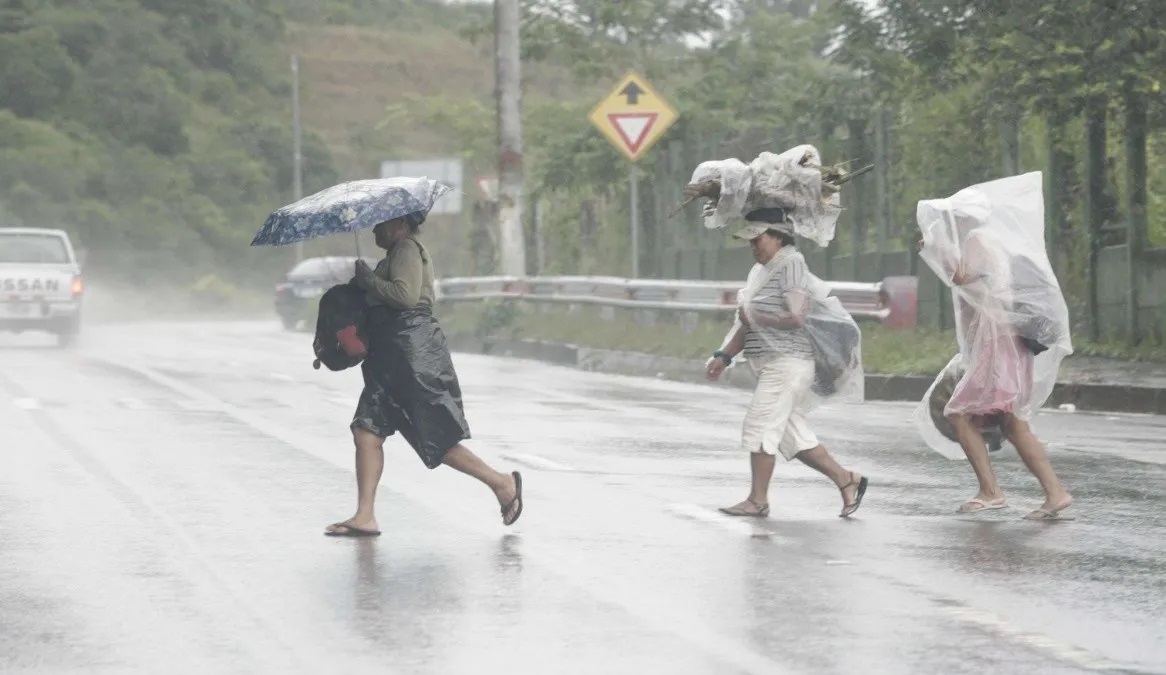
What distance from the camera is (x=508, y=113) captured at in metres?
33.6

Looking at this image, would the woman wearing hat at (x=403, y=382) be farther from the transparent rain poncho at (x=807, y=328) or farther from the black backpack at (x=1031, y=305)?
the black backpack at (x=1031, y=305)

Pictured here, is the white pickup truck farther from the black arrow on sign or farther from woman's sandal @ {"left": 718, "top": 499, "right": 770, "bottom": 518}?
woman's sandal @ {"left": 718, "top": 499, "right": 770, "bottom": 518}

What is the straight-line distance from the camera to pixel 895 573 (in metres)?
9.52

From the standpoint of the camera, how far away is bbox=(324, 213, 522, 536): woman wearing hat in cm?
1066

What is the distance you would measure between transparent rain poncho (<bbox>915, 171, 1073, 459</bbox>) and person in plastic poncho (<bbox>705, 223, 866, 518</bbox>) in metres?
0.57

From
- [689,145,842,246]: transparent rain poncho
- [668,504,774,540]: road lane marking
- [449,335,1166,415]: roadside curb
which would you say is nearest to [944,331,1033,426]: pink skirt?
[689,145,842,246]: transparent rain poncho

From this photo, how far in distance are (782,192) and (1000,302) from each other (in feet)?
3.91

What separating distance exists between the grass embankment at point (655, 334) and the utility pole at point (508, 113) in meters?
1.44

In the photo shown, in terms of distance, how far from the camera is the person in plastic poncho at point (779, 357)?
11406 mm

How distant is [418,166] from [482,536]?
160ft

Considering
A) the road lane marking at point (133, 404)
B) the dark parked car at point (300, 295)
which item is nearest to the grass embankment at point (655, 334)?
the dark parked car at point (300, 295)

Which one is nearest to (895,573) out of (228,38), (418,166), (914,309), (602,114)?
(914,309)

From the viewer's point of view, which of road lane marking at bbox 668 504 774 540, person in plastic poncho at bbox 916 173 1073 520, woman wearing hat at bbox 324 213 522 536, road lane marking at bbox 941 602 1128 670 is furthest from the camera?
person in plastic poncho at bbox 916 173 1073 520

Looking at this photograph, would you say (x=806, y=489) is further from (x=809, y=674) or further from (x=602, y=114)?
(x=602, y=114)
